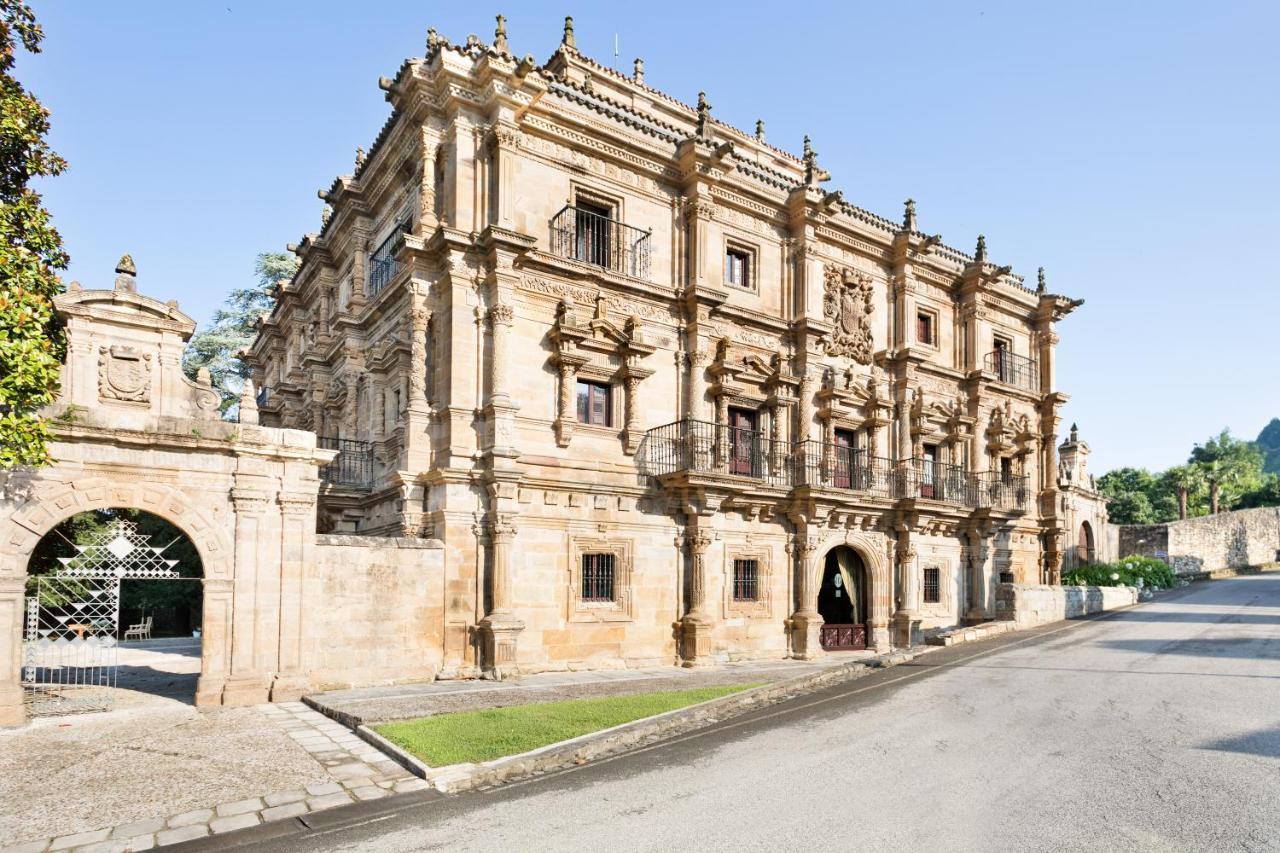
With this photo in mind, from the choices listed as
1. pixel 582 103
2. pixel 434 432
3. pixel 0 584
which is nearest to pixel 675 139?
pixel 582 103

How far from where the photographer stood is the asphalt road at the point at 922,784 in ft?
23.0

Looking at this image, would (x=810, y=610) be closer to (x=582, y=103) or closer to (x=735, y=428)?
(x=735, y=428)

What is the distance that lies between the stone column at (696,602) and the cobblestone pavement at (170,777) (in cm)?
916

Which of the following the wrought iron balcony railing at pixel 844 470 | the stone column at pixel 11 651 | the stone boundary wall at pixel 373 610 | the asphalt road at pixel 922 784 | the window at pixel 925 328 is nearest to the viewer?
the asphalt road at pixel 922 784

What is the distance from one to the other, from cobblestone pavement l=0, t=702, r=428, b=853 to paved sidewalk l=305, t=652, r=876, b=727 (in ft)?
2.66

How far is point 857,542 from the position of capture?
23.1 meters

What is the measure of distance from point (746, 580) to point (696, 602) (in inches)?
85.9

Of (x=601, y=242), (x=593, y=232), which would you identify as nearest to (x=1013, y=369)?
(x=601, y=242)

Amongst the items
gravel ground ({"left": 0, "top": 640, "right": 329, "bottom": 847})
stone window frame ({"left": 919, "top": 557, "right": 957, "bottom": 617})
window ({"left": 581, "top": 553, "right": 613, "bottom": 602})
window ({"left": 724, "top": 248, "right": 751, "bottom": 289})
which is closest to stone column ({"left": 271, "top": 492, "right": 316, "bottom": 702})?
gravel ground ({"left": 0, "top": 640, "right": 329, "bottom": 847})

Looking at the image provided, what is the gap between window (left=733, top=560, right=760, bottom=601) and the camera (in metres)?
20.5

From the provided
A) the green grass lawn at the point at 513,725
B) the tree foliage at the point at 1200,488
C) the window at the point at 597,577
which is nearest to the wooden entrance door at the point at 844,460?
the window at the point at 597,577

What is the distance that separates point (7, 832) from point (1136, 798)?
10.9 meters

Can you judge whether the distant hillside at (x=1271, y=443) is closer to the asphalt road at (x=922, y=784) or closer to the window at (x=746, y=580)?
the window at (x=746, y=580)

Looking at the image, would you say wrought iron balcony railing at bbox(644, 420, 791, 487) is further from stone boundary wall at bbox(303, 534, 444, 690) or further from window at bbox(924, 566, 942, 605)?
window at bbox(924, 566, 942, 605)
